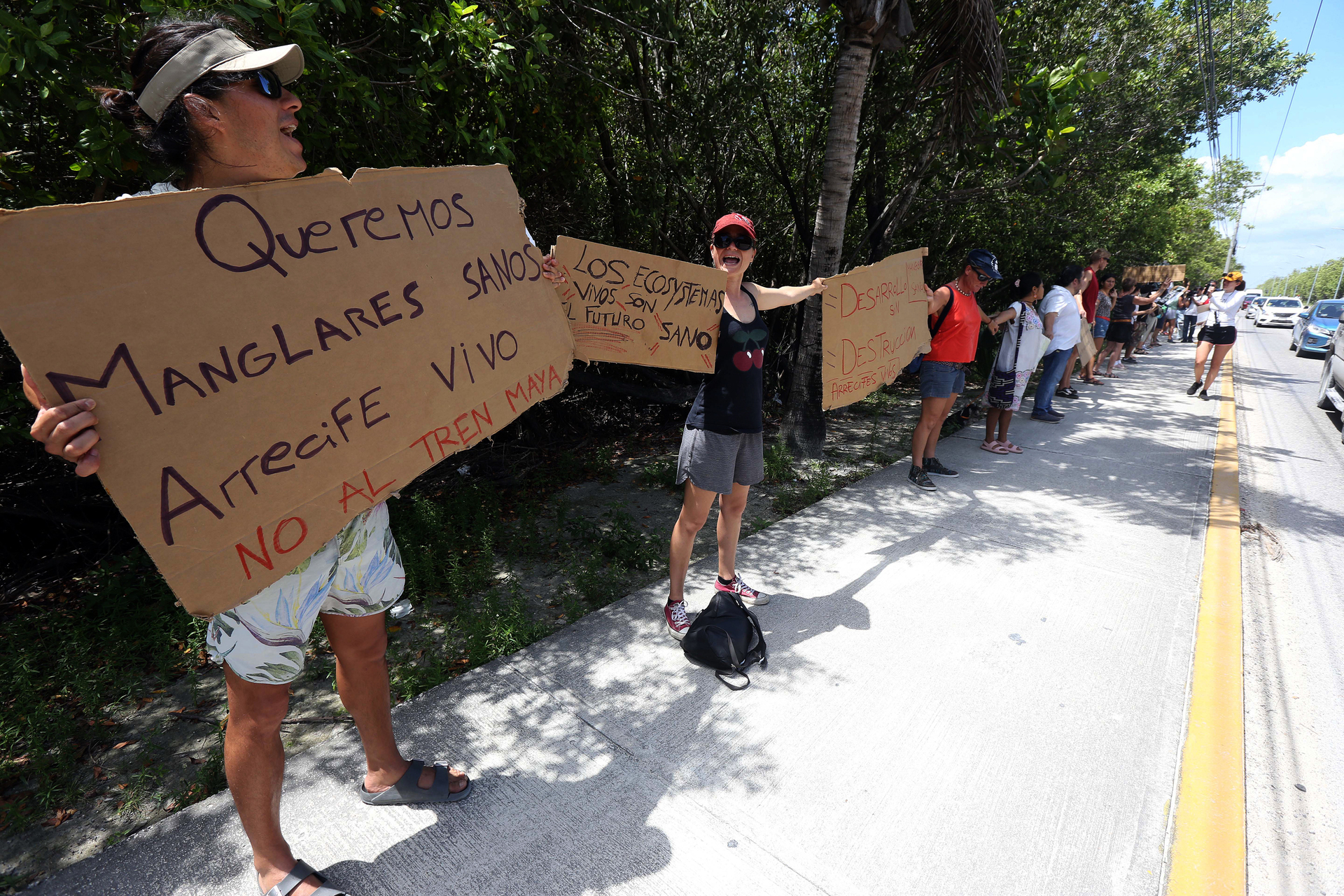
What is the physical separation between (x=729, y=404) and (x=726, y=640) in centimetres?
108

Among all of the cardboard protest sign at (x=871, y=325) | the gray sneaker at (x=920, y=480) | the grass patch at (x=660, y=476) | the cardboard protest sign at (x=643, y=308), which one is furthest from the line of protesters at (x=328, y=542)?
the gray sneaker at (x=920, y=480)

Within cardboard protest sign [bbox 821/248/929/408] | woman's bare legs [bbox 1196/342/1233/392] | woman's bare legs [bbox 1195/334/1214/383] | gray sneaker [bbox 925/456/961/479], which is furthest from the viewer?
woman's bare legs [bbox 1195/334/1214/383]

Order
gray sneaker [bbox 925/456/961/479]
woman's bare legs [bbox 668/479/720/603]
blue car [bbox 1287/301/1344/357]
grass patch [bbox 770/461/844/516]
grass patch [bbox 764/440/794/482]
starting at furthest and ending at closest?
blue car [bbox 1287/301/1344/357] → gray sneaker [bbox 925/456/961/479] → grass patch [bbox 764/440/794/482] → grass patch [bbox 770/461/844/516] → woman's bare legs [bbox 668/479/720/603]

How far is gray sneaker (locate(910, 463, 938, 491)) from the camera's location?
5508 mm

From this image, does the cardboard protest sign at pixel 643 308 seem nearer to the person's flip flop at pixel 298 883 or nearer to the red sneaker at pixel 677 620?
the red sneaker at pixel 677 620

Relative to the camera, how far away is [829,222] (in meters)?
5.58

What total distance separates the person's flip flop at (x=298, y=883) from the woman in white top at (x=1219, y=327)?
1180 cm

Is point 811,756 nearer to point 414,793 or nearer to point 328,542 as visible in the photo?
point 414,793

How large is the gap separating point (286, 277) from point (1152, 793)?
3.33m

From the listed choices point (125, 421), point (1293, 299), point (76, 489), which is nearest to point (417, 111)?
point (125, 421)

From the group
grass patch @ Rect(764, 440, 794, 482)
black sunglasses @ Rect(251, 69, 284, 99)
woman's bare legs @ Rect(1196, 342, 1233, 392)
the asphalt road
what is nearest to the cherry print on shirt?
black sunglasses @ Rect(251, 69, 284, 99)

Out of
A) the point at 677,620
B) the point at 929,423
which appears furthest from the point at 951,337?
the point at 677,620

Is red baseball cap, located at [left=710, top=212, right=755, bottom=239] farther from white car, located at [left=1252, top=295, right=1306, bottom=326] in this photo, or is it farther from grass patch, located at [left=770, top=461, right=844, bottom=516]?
white car, located at [left=1252, top=295, right=1306, bottom=326]

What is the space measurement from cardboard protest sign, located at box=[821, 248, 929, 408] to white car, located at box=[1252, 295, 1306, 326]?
3933 cm
